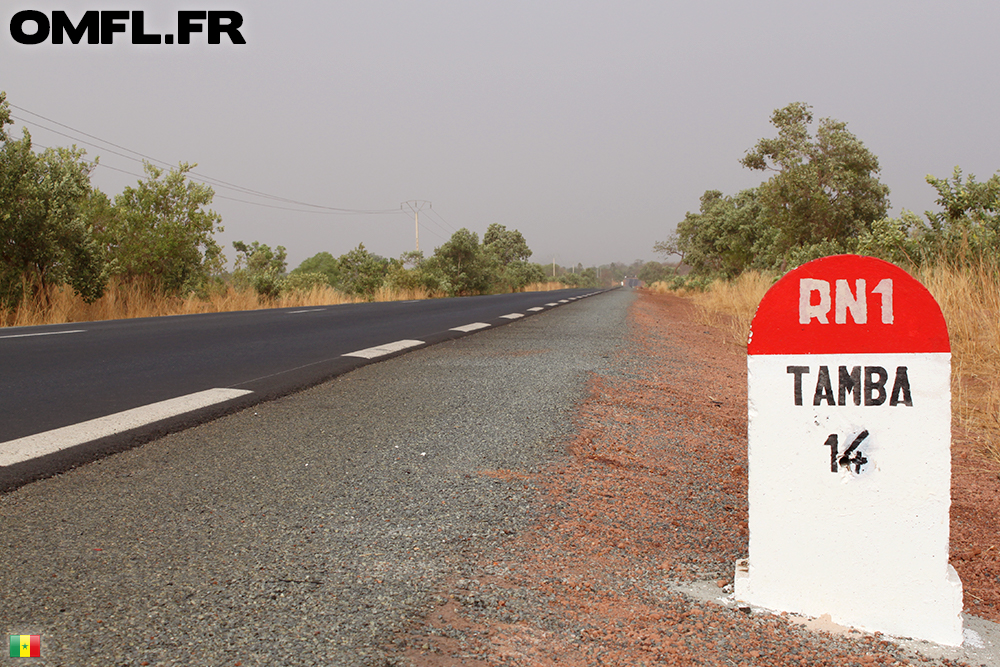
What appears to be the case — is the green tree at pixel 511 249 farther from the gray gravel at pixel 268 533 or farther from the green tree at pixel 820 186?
the gray gravel at pixel 268 533

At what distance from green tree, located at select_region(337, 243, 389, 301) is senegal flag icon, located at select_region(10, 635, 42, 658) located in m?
30.8

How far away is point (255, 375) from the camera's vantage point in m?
5.61

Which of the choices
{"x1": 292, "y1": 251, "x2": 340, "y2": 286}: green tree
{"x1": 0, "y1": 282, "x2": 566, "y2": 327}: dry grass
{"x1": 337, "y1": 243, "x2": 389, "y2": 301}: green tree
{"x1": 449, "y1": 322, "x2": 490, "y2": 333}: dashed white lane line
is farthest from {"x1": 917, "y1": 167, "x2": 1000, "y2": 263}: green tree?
{"x1": 292, "y1": 251, "x2": 340, "y2": 286}: green tree

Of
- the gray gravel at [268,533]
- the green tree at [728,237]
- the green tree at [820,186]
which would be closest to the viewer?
the gray gravel at [268,533]

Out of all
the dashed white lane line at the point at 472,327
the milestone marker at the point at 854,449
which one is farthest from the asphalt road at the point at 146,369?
the milestone marker at the point at 854,449

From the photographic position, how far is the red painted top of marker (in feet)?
5.96

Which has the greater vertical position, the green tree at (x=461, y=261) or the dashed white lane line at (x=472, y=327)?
the green tree at (x=461, y=261)

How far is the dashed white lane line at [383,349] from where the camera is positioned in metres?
6.99

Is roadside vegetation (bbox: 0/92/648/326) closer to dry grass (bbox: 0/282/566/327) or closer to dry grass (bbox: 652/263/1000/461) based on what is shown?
dry grass (bbox: 0/282/566/327)

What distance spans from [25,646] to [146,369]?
15.7 feet

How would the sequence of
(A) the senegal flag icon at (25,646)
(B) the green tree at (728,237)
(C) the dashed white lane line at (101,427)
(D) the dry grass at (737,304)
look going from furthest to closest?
(B) the green tree at (728,237) < (D) the dry grass at (737,304) < (C) the dashed white lane line at (101,427) < (A) the senegal flag icon at (25,646)

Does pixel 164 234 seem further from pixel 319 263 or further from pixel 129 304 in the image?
pixel 319 263

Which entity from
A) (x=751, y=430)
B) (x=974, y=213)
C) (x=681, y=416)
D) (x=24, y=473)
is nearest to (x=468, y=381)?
(x=681, y=416)

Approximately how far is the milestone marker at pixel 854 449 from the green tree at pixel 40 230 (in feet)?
49.7
